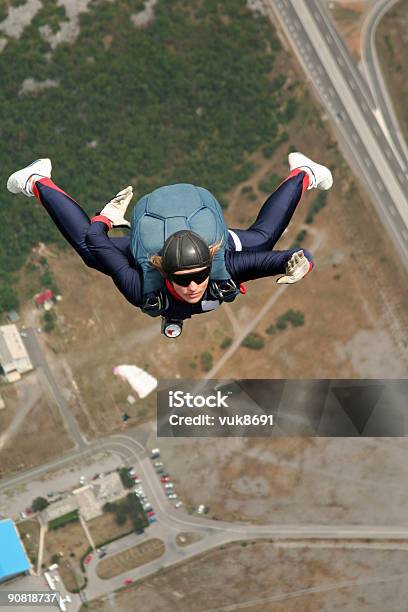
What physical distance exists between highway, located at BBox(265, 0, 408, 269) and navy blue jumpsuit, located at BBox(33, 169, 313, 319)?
10536 cm

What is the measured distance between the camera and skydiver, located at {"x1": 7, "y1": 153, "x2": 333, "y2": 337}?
2850cm

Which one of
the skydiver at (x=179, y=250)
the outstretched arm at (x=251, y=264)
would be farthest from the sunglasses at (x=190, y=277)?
the outstretched arm at (x=251, y=264)

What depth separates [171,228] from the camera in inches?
1145

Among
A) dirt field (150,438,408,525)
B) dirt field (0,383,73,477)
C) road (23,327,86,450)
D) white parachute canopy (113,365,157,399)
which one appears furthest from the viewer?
road (23,327,86,450)

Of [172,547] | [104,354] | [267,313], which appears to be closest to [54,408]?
[104,354]

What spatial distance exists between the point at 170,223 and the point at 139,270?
99.9 inches

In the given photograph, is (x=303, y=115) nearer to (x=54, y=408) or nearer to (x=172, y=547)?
(x=54, y=408)

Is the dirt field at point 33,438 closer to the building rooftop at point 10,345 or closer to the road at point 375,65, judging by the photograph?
the building rooftop at point 10,345

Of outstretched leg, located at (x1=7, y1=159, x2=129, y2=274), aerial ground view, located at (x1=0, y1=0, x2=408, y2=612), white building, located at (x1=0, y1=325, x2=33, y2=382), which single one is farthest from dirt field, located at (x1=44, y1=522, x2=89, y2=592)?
outstretched leg, located at (x1=7, y1=159, x2=129, y2=274)

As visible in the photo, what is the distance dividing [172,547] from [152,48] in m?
81.6

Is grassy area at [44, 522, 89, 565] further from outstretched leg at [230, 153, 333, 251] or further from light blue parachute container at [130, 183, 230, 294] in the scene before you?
light blue parachute container at [130, 183, 230, 294]

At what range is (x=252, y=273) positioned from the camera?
31.7 meters

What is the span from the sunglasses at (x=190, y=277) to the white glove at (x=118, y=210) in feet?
16.7

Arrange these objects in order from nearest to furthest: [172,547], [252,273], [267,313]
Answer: [252,273], [172,547], [267,313]
